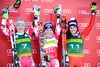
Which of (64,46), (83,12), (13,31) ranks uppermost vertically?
(83,12)

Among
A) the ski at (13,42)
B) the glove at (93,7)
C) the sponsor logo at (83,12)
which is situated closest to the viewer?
the ski at (13,42)

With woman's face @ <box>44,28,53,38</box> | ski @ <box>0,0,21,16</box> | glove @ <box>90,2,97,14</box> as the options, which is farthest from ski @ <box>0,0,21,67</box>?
glove @ <box>90,2,97,14</box>

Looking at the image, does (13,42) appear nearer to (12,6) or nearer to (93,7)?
(12,6)

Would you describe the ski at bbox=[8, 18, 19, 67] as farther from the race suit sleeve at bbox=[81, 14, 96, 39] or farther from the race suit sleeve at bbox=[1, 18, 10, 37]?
the race suit sleeve at bbox=[81, 14, 96, 39]

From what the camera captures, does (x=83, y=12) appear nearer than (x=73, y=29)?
No

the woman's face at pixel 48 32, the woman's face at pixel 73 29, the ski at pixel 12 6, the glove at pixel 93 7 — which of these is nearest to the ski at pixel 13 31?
the ski at pixel 12 6

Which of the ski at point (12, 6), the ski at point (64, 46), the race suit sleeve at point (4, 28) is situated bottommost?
the ski at point (64, 46)

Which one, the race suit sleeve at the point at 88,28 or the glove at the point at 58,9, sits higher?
the glove at the point at 58,9

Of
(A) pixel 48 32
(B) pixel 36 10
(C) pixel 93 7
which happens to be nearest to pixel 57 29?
(A) pixel 48 32

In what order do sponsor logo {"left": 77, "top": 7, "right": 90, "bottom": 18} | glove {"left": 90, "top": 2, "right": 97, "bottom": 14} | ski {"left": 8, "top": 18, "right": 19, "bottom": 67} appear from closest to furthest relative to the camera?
ski {"left": 8, "top": 18, "right": 19, "bottom": 67}, glove {"left": 90, "top": 2, "right": 97, "bottom": 14}, sponsor logo {"left": 77, "top": 7, "right": 90, "bottom": 18}

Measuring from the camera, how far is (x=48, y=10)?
2156 millimetres

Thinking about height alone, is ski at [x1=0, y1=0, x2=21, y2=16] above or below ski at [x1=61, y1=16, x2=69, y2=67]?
above

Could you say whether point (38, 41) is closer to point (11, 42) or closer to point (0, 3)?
point (11, 42)

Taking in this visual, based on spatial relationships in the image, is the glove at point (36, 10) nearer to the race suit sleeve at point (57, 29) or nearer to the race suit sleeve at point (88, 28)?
the race suit sleeve at point (57, 29)
